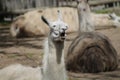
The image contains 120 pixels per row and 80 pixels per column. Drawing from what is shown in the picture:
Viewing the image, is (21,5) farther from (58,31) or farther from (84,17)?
(58,31)

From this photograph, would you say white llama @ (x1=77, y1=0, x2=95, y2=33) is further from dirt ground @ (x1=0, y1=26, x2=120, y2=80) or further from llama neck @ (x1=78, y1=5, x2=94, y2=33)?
dirt ground @ (x1=0, y1=26, x2=120, y2=80)

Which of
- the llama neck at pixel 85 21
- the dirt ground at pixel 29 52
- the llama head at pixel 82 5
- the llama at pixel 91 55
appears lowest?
the dirt ground at pixel 29 52

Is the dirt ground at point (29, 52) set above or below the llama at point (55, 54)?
below

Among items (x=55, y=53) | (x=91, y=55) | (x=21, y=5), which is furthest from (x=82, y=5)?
(x=21, y=5)

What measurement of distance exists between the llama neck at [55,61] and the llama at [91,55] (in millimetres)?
3068

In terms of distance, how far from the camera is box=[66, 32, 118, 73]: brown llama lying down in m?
8.04

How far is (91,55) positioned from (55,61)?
124 inches

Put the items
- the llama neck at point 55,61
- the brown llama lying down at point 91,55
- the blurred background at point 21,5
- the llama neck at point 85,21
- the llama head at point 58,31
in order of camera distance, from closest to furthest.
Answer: the llama head at point 58,31 < the llama neck at point 55,61 < the brown llama lying down at point 91,55 < the llama neck at point 85,21 < the blurred background at point 21,5

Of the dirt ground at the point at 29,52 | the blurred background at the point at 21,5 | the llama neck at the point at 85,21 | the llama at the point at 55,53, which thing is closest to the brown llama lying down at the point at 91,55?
the dirt ground at the point at 29,52

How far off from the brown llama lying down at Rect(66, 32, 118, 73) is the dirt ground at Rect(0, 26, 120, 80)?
141mm

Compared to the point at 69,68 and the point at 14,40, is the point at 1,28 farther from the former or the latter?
the point at 69,68

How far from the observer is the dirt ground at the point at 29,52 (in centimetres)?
788

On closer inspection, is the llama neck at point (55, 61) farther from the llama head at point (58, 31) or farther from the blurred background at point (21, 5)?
the blurred background at point (21, 5)

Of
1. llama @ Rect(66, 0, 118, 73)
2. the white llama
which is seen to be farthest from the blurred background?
llama @ Rect(66, 0, 118, 73)
